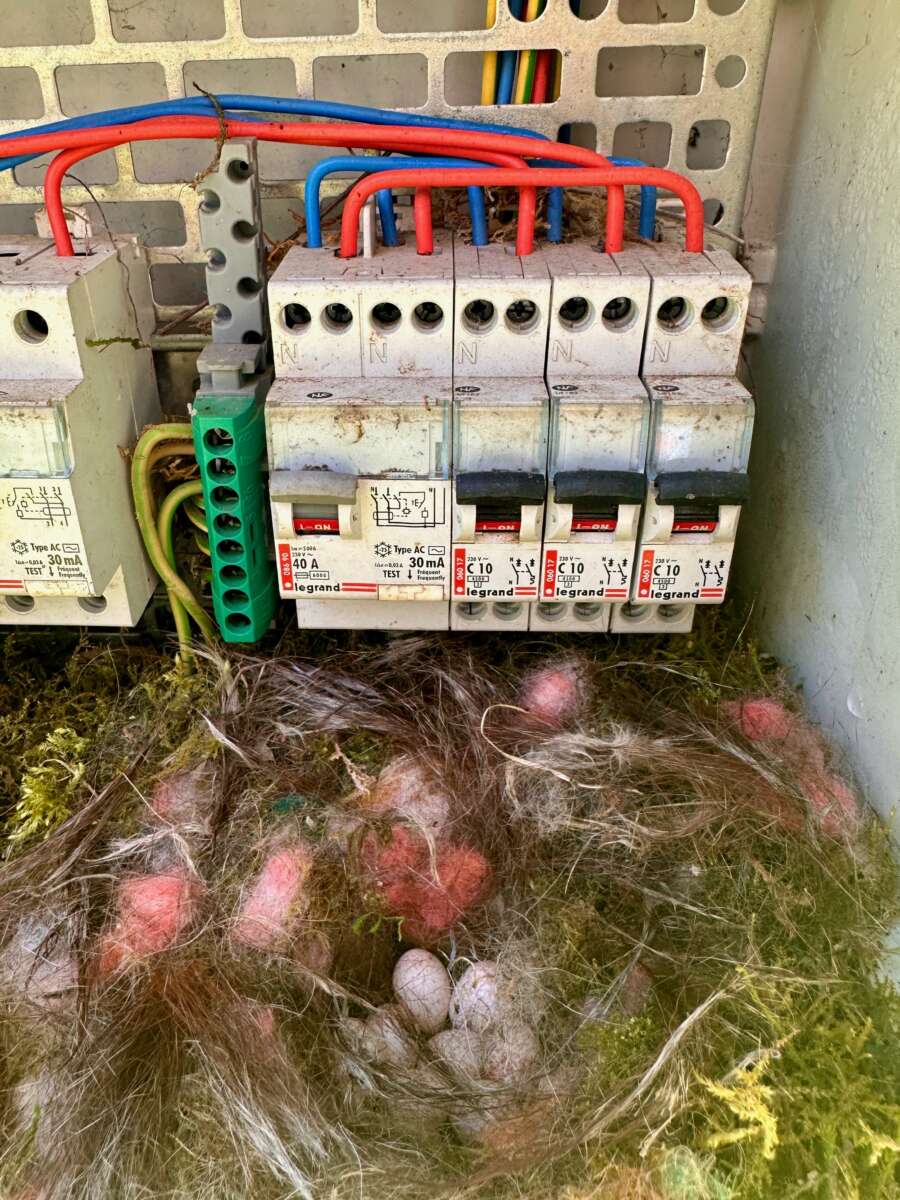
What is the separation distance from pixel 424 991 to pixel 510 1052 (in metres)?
0.12

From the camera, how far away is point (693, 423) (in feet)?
4.13

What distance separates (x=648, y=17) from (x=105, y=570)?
122 cm

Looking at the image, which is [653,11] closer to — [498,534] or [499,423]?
[499,423]

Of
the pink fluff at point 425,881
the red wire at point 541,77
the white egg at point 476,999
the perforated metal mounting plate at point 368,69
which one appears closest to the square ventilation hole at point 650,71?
the perforated metal mounting plate at point 368,69

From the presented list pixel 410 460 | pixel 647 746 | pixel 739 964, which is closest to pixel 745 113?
pixel 410 460

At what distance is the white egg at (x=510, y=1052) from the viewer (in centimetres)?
107

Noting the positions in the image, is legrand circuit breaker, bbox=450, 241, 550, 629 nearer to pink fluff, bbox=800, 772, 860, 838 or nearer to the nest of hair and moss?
the nest of hair and moss

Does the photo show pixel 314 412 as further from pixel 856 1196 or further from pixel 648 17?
pixel 856 1196

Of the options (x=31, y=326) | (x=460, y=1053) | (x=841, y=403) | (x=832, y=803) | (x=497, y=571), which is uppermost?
(x=31, y=326)

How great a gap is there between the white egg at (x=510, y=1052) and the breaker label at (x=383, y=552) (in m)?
0.59

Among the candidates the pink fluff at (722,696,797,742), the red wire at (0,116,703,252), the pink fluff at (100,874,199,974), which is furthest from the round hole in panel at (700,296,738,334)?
the pink fluff at (100,874,199,974)

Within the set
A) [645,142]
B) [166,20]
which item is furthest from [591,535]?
[166,20]

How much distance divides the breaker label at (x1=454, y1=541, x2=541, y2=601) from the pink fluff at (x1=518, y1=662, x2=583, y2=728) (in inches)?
7.6

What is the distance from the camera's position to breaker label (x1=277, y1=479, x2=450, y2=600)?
4.28 feet
